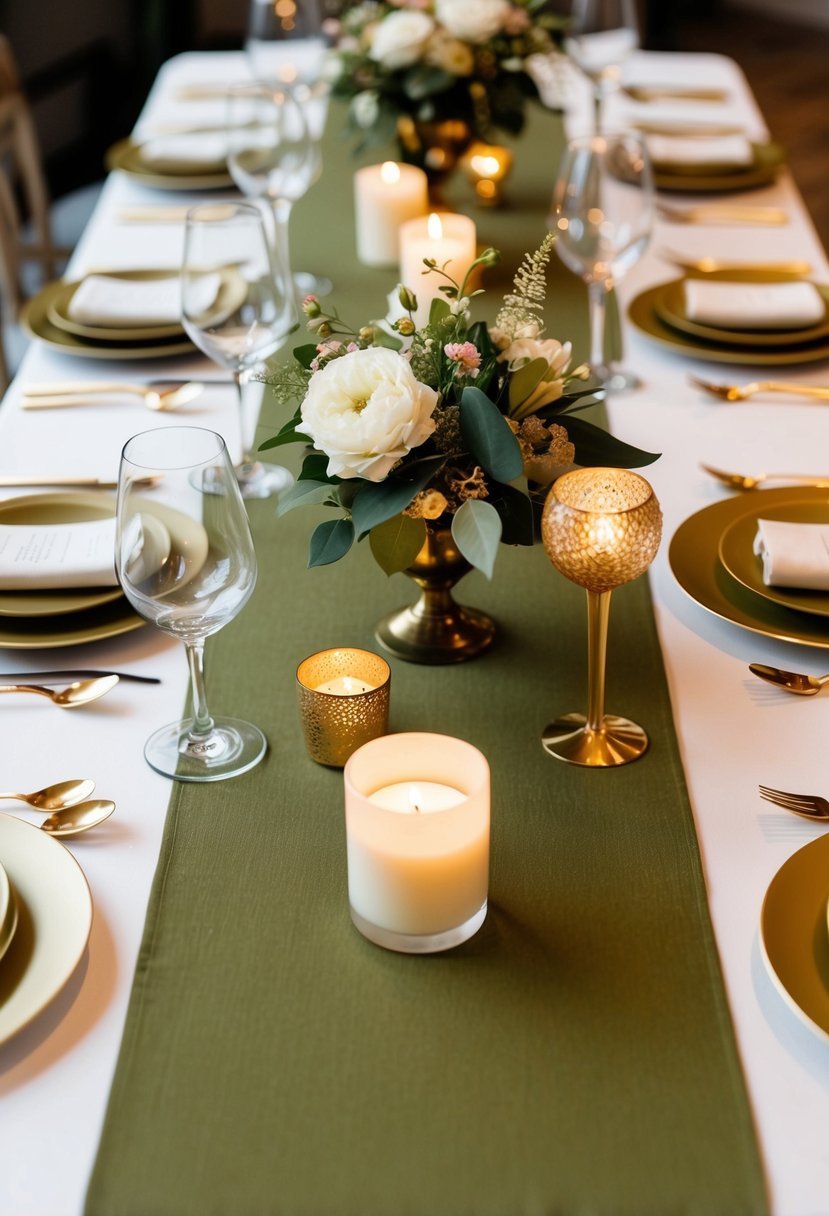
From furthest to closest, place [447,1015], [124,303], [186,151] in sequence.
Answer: [186,151] < [124,303] < [447,1015]

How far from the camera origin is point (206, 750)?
101cm

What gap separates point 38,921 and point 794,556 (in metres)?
0.69

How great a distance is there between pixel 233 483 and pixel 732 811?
1.40 feet

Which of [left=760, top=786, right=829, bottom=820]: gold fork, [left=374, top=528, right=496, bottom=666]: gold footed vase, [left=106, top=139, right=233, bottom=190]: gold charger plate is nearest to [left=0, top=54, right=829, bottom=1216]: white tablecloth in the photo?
[left=760, top=786, right=829, bottom=820]: gold fork

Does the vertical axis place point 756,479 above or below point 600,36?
below

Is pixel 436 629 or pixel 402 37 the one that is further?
pixel 402 37

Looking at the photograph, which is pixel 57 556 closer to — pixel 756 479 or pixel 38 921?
pixel 38 921

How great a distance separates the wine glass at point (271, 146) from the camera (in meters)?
1.82

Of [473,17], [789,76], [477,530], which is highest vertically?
[473,17]

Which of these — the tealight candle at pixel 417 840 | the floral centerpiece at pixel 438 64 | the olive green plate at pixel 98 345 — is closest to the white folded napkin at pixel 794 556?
the tealight candle at pixel 417 840

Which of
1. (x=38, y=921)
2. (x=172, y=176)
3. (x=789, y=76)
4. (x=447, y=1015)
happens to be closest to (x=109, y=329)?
(x=172, y=176)

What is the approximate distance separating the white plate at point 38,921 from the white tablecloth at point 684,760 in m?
0.03

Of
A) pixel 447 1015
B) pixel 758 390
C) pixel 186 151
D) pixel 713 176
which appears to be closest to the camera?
pixel 447 1015

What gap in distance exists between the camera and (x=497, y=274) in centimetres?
194
